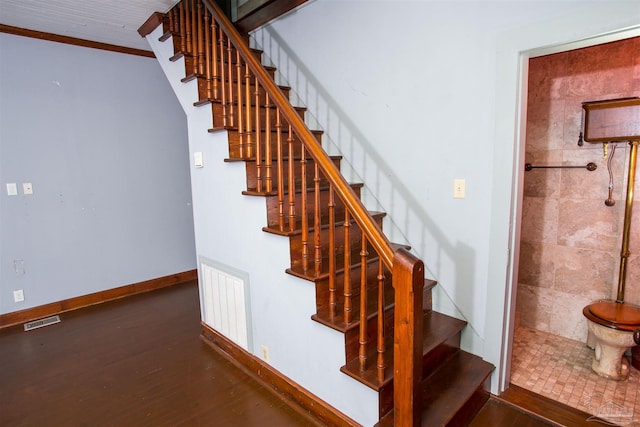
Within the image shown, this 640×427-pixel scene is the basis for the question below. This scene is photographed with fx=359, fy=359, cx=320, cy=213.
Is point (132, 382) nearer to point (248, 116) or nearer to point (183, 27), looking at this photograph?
point (248, 116)

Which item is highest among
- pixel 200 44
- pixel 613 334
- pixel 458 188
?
pixel 200 44

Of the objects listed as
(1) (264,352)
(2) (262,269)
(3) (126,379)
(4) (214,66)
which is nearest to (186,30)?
(4) (214,66)

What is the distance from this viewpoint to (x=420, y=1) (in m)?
2.19

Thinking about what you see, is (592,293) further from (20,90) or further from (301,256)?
(20,90)

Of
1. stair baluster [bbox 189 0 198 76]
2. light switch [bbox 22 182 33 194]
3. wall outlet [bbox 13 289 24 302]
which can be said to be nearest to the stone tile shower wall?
stair baluster [bbox 189 0 198 76]

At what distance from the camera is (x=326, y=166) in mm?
1700

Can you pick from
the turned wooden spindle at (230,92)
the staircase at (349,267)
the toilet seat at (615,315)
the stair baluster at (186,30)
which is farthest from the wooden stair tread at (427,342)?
the stair baluster at (186,30)

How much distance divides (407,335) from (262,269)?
107 centimetres

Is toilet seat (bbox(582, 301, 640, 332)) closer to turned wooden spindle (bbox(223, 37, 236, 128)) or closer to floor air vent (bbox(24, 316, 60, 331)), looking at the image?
turned wooden spindle (bbox(223, 37, 236, 128))

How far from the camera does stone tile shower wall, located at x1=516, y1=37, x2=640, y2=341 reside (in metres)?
2.42

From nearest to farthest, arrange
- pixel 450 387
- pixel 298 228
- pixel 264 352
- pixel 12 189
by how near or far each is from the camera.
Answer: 1. pixel 450 387
2. pixel 298 228
3. pixel 264 352
4. pixel 12 189

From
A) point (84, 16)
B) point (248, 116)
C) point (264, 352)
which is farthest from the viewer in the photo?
point (84, 16)

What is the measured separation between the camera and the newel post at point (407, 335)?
1.42m

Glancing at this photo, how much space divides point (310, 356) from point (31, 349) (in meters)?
2.37
